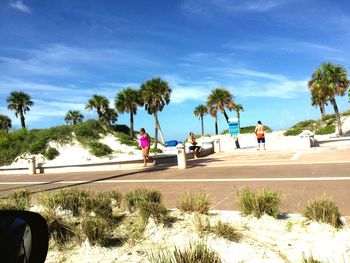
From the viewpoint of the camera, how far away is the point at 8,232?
181cm

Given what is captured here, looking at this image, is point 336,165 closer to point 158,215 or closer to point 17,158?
point 158,215

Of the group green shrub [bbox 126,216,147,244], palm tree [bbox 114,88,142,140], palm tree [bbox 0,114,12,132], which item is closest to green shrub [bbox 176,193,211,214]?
green shrub [bbox 126,216,147,244]

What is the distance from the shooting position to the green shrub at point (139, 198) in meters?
5.94

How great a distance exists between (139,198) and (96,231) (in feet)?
4.63

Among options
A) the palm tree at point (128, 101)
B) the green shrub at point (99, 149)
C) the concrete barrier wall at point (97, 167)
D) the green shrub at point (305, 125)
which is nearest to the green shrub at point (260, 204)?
the concrete barrier wall at point (97, 167)

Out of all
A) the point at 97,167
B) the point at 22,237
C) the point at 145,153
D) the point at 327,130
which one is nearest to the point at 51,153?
the point at 97,167

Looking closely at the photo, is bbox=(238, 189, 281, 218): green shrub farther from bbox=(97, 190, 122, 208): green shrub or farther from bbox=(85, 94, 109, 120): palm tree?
bbox=(85, 94, 109, 120): palm tree

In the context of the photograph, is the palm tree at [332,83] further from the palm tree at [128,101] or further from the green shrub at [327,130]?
the palm tree at [128,101]

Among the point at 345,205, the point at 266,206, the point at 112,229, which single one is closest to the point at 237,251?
the point at 266,206

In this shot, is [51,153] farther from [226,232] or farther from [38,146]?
[226,232]

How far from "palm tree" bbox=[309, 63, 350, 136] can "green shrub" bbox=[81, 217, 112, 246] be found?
117 feet

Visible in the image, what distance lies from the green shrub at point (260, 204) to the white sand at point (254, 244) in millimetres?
150

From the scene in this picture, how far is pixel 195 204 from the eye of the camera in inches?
224

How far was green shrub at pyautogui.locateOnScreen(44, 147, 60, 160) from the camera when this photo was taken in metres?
28.2
